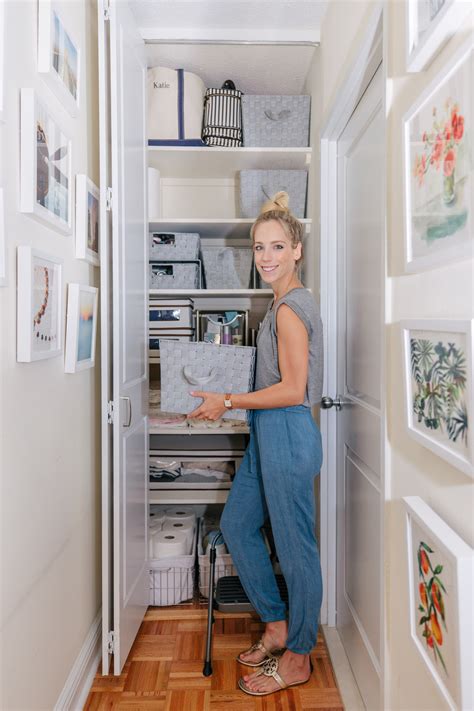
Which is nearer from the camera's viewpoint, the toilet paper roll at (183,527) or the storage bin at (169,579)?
the storage bin at (169,579)

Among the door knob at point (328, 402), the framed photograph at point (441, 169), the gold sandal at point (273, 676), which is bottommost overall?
the gold sandal at point (273, 676)

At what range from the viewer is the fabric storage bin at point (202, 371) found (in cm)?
193

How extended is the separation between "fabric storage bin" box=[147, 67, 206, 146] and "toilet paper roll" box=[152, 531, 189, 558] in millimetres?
1814

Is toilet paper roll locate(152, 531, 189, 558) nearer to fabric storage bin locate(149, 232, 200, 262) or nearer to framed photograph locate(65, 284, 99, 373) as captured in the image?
framed photograph locate(65, 284, 99, 373)

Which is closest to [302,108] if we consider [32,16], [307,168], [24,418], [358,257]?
[307,168]

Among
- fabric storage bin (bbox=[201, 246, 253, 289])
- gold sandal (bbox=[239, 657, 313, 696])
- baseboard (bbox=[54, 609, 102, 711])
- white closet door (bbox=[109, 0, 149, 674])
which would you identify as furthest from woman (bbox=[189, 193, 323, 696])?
fabric storage bin (bbox=[201, 246, 253, 289])

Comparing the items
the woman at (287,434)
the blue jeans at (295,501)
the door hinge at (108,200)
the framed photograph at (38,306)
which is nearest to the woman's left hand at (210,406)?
the woman at (287,434)

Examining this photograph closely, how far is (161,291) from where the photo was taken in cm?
249

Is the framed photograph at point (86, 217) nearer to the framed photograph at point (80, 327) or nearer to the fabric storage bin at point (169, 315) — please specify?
the framed photograph at point (80, 327)

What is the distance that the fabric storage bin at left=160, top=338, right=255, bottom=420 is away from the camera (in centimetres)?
193

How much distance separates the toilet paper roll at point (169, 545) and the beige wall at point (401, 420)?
129 centimetres

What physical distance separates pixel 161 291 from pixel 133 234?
1.53ft

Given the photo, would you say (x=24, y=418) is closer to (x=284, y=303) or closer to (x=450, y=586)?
(x=284, y=303)

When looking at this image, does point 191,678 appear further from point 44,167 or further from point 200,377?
point 44,167
